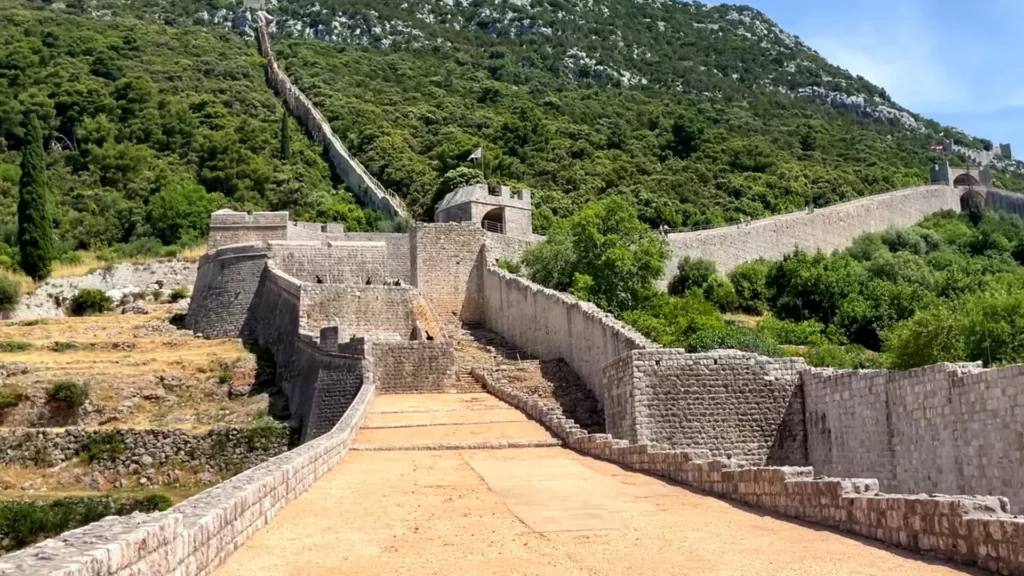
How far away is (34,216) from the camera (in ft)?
136

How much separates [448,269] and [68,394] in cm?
1366

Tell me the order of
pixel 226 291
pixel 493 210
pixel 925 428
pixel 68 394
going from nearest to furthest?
pixel 925 428, pixel 68 394, pixel 226 291, pixel 493 210

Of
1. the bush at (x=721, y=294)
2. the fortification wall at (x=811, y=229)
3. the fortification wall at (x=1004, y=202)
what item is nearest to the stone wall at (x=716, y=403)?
the bush at (x=721, y=294)

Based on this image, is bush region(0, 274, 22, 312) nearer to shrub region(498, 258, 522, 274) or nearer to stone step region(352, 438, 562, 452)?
shrub region(498, 258, 522, 274)

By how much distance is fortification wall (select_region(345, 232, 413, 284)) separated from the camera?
3556cm

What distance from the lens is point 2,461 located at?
75.3 feet

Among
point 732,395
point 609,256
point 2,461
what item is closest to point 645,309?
point 609,256

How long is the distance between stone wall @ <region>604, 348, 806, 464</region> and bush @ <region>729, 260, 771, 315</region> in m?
26.9

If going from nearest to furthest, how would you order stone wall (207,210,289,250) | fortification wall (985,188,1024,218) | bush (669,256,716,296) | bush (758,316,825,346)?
stone wall (207,210,289,250) < bush (758,316,825,346) < bush (669,256,716,296) < fortification wall (985,188,1024,218)

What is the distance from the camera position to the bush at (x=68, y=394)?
25.0m

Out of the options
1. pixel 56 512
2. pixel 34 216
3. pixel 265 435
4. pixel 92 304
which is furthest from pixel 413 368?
pixel 34 216

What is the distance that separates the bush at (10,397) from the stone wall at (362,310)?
24.0 ft

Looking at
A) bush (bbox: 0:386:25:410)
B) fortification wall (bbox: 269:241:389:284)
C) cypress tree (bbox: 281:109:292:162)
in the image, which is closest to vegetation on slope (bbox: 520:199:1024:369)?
fortification wall (bbox: 269:241:389:284)

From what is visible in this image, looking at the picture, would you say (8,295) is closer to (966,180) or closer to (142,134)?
(142,134)
